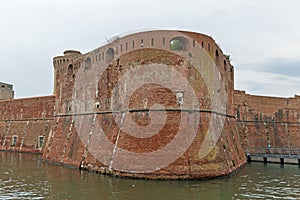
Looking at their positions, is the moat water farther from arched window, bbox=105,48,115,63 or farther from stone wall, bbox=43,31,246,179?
arched window, bbox=105,48,115,63

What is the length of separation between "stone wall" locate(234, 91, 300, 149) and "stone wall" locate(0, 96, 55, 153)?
1847 cm

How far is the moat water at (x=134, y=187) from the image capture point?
479 inches

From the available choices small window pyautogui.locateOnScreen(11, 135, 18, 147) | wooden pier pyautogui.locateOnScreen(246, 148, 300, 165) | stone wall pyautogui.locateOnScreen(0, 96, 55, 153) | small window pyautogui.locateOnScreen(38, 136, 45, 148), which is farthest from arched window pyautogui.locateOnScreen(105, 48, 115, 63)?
small window pyautogui.locateOnScreen(11, 135, 18, 147)

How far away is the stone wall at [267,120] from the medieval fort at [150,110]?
23.2ft

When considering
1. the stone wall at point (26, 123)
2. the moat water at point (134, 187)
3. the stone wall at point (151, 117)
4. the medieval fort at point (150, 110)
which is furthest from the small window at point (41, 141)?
the moat water at point (134, 187)

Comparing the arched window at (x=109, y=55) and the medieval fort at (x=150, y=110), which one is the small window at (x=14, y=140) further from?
the arched window at (x=109, y=55)

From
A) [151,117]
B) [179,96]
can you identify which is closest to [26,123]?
[151,117]

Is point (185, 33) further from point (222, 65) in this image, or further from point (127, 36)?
point (222, 65)

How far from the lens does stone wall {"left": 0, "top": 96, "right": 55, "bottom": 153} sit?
31.4 m

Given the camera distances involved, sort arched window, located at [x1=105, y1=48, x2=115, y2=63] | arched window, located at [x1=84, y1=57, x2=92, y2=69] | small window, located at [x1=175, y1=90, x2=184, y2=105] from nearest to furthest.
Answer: small window, located at [x1=175, y1=90, x2=184, y2=105] < arched window, located at [x1=105, y1=48, x2=115, y2=63] < arched window, located at [x1=84, y1=57, x2=92, y2=69]

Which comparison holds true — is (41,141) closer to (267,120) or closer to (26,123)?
(26,123)

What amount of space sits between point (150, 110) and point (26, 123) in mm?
21908

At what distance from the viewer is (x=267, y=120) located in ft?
99.6

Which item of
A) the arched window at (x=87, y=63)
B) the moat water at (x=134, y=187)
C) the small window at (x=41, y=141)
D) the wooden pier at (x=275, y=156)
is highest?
the arched window at (x=87, y=63)
